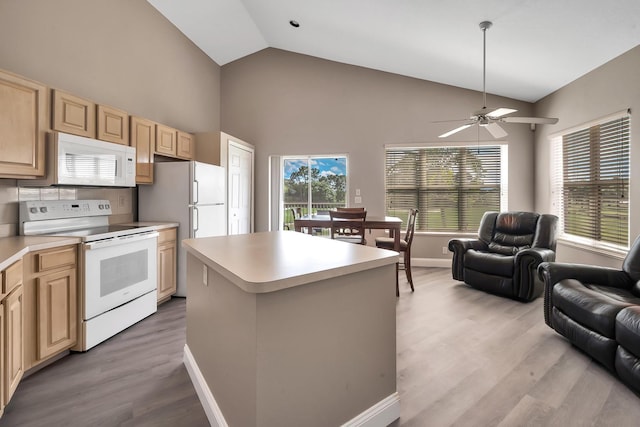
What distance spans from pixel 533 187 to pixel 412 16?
3277mm

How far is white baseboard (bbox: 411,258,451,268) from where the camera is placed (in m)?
5.24

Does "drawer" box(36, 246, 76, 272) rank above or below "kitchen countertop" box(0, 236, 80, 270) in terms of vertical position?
below

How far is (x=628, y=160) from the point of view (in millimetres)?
3355

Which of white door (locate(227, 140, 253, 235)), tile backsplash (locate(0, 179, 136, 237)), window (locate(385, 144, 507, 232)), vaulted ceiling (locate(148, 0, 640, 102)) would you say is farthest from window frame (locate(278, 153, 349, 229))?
tile backsplash (locate(0, 179, 136, 237))

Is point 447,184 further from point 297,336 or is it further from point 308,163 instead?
point 297,336

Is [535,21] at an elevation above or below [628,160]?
above

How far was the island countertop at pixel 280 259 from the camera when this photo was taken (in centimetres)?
121

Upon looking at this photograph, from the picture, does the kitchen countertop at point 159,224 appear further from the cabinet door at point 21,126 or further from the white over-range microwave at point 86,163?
the cabinet door at point 21,126

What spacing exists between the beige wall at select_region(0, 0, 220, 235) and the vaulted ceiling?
432 millimetres

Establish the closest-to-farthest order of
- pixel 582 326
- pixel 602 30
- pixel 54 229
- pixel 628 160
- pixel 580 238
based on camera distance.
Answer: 1. pixel 582 326
2. pixel 54 229
3. pixel 602 30
4. pixel 628 160
5. pixel 580 238

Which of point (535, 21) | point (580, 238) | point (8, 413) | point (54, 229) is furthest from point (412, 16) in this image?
point (8, 413)

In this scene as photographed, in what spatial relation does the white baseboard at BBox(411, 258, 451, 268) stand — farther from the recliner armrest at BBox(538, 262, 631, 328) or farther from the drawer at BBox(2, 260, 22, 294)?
the drawer at BBox(2, 260, 22, 294)

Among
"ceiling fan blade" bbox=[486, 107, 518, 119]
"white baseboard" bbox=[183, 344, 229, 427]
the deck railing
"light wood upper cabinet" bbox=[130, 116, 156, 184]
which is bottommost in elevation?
"white baseboard" bbox=[183, 344, 229, 427]

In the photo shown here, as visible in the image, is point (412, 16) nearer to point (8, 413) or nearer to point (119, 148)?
point (119, 148)
